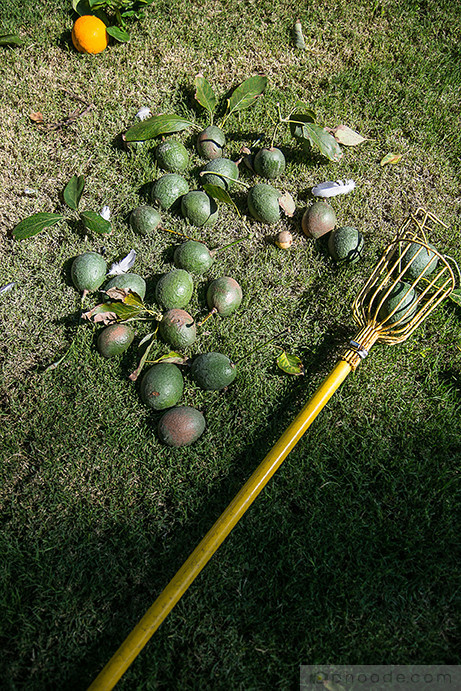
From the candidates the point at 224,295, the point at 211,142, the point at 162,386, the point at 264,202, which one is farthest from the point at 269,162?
the point at 162,386

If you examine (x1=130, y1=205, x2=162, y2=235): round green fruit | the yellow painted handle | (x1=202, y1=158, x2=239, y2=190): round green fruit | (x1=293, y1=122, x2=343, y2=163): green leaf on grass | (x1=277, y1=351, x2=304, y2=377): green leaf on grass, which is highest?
(x1=293, y1=122, x2=343, y2=163): green leaf on grass

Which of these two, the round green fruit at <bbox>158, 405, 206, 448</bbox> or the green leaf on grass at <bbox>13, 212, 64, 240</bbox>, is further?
the green leaf on grass at <bbox>13, 212, 64, 240</bbox>

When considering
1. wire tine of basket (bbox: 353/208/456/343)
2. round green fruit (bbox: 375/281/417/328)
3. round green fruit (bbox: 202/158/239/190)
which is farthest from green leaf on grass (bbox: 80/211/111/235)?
round green fruit (bbox: 375/281/417/328)

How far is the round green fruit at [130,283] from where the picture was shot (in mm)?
2635

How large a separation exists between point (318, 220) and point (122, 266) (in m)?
1.25

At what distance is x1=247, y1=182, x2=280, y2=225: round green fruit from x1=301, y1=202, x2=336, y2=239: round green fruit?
0.64 ft

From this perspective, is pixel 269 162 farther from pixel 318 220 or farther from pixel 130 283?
pixel 130 283

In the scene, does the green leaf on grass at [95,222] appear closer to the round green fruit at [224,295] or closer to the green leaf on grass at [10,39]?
the round green fruit at [224,295]

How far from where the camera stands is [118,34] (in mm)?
3537

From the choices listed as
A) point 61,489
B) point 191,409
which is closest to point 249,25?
point 191,409

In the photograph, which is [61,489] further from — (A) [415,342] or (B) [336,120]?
(B) [336,120]

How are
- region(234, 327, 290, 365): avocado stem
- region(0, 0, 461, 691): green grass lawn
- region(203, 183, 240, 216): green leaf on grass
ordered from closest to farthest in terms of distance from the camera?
region(0, 0, 461, 691): green grass lawn
region(234, 327, 290, 365): avocado stem
region(203, 183, 240, 216): green leaf on grass

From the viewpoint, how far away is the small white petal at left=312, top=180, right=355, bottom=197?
121 inches

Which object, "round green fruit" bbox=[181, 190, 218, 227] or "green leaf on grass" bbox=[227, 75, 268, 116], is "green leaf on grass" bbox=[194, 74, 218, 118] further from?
"round green fruit" bbox=[181, 190, 218, 227]
